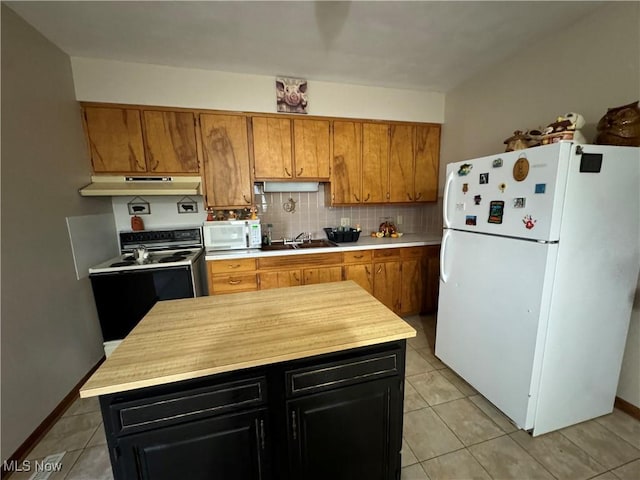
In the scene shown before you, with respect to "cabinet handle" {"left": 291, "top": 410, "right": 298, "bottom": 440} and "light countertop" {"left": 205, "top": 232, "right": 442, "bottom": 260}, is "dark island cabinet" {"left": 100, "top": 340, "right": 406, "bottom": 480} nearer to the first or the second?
"cabinet handle" {"left": 291, "top": 410, "right": 298, "bottom": 440}

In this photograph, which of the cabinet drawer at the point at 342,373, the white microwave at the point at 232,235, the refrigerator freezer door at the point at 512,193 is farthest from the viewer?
the white microwave at the point at 232,235

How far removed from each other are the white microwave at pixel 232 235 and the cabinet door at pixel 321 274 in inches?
22.9

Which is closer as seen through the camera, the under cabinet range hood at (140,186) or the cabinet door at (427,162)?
the under cabinet range hood at (140,186)

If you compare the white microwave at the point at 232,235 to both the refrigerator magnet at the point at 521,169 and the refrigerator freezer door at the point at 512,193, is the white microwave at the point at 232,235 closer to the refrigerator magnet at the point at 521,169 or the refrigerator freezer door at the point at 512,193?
the refrigerator freezer door at the point at 512,193

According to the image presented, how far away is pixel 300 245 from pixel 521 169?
207 centimetres

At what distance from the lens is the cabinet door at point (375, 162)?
305 centimetres

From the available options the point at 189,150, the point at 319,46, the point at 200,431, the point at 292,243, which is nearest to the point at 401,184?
the point at 292,243

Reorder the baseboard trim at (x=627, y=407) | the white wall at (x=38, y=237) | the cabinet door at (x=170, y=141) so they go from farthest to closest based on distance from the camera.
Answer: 1. the cabinet door at (x=170, y=141)
2. the baseboard trim at (x=627, y=407)
3. the white wall at (x=38, y=237)

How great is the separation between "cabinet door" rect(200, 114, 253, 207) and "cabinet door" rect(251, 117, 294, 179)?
0.36 feet

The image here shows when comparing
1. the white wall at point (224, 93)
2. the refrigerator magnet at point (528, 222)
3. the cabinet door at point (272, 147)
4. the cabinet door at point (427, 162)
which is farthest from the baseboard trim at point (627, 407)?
the cabinet door at point (272, 147)

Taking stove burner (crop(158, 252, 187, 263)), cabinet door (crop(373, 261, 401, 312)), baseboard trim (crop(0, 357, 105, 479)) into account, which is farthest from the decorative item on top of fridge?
baseboard trim (crop(0, 357, 105, 479))

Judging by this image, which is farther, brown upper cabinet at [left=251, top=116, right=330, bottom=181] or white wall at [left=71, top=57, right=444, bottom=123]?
brown upper cabinet at [left=251, top=116, right=330, bottom=181]

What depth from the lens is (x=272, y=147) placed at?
2791 millimetres

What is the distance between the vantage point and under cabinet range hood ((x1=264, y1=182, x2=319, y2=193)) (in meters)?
2.96
